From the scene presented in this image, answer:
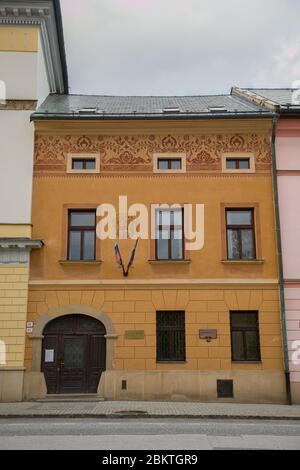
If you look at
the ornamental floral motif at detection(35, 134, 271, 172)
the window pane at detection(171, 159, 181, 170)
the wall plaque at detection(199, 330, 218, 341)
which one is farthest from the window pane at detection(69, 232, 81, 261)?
the wall plaque at detection(199, 330, 218, 341)

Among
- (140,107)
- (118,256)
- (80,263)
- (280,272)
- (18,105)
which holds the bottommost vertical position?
(280,272)

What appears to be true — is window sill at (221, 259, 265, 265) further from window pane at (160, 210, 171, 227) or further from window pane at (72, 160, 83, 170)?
window pane at (72, 160, 83, 170)

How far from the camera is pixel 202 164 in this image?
17953mm

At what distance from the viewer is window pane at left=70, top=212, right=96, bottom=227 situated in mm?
17719

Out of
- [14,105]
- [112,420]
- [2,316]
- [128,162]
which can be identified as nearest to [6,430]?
[112,420]

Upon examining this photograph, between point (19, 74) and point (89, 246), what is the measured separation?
6.79 meters

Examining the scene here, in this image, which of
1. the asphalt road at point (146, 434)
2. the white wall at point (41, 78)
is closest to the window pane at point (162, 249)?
the asphalt road at point (146, 434)

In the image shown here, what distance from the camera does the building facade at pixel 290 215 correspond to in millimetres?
16562

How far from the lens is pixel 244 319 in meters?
17.0

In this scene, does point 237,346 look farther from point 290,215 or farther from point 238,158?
point 238,158

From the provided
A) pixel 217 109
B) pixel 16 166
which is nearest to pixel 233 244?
→ pixel 217 109

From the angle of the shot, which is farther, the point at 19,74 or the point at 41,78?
the point at 41,78

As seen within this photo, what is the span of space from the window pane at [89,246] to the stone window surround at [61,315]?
5.72 ft
